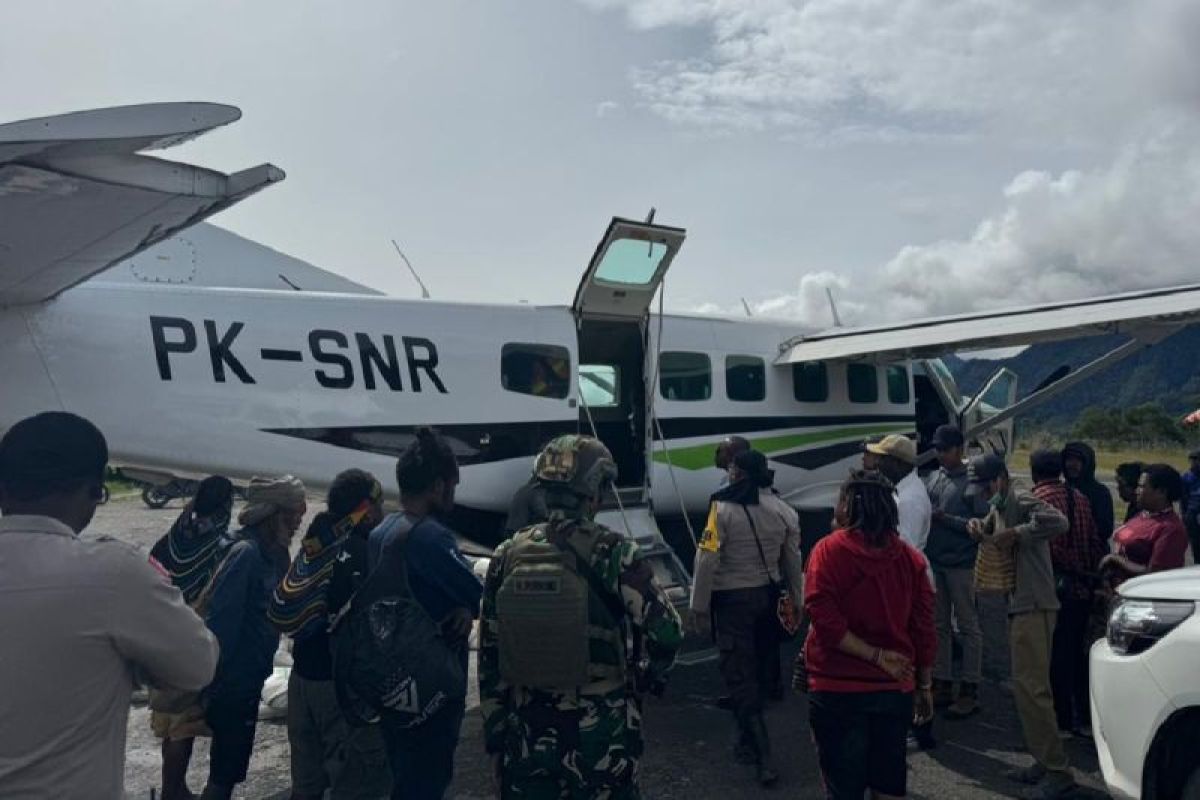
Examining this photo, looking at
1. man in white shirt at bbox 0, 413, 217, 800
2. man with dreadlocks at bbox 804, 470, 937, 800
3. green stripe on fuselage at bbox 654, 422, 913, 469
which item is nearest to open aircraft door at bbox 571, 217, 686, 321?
green stripe on fuselage at bbox 654, 422, 913, 469

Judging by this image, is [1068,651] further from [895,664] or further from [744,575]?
[895,664]

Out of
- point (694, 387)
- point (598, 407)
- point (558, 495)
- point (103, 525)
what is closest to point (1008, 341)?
point (694, 387)

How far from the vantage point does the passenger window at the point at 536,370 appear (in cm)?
805

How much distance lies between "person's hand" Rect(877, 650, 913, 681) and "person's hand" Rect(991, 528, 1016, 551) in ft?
6.27

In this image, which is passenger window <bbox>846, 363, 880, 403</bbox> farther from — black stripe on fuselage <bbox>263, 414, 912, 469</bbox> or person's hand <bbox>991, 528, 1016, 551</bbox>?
person's hand <bbox>991, 528, 1016, 551</bbox>

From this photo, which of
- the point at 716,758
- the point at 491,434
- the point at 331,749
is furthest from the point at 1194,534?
the point at 331,749

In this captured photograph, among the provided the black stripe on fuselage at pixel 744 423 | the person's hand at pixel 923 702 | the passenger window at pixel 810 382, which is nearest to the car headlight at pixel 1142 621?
the person's hand at pixel 923 702

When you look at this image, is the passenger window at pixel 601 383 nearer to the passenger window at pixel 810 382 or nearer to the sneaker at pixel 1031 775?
the passenger window at pixel 810 382

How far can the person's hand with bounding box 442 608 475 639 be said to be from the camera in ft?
11.3

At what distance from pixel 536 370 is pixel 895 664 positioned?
16.5ft

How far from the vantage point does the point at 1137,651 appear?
3859mm

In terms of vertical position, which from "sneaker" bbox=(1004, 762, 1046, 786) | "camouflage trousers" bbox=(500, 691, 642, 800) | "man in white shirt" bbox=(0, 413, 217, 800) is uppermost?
"man in white shirt" bbox=(0, 413, 217, 800)

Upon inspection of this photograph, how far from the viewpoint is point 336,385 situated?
24.1ft

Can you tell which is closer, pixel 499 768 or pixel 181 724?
pixel 499 768
